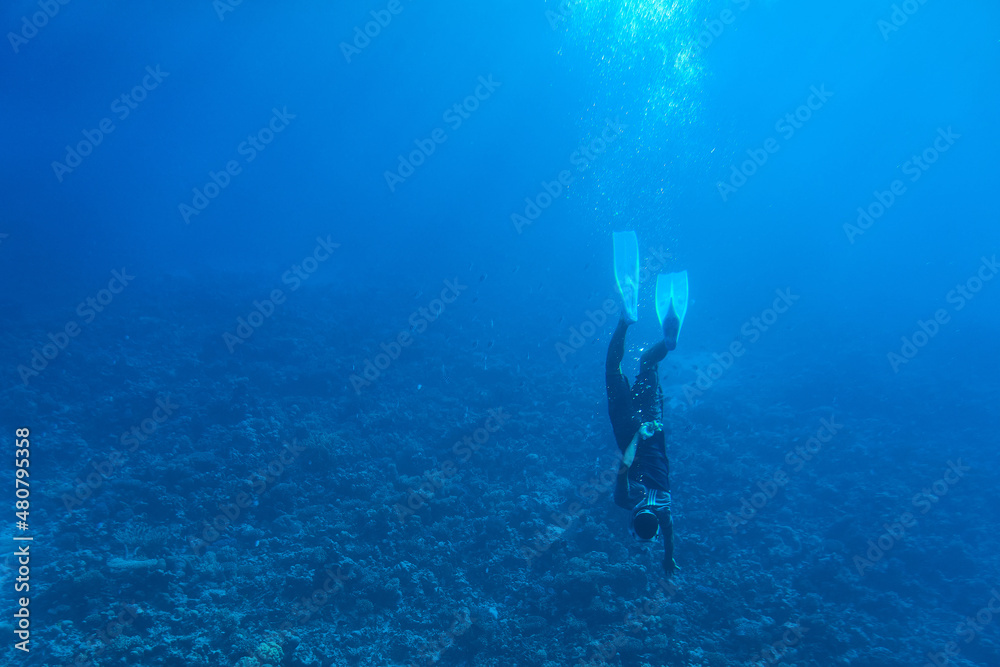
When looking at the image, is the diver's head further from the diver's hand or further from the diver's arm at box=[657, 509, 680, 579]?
the diver's hand

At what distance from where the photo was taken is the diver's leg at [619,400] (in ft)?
18.4

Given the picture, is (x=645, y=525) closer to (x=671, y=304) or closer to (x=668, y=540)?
(x=668, y=540)

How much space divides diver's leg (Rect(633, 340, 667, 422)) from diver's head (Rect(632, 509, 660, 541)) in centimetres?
133

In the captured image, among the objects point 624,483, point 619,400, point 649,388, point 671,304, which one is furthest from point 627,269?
point 624,483

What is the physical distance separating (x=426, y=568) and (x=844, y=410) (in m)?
14.8

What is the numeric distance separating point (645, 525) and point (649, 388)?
72.5 inches

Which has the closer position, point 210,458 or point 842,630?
point 842,630

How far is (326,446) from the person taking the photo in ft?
34.9

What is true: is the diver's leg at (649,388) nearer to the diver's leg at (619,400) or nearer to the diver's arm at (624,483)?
the diver's leg at (619,400)

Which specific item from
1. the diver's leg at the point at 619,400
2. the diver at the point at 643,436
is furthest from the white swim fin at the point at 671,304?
the diver's leg at the point at 619,400

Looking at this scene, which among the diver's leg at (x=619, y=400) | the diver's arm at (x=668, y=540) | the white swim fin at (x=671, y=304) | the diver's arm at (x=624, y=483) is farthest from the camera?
the white swim fin at (x=671, y=304)

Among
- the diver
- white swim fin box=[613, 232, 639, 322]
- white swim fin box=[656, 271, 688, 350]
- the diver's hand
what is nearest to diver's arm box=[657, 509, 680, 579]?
the diver

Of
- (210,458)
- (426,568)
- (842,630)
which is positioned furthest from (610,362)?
(210,458)

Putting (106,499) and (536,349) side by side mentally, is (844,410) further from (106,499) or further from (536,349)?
(106,499)
